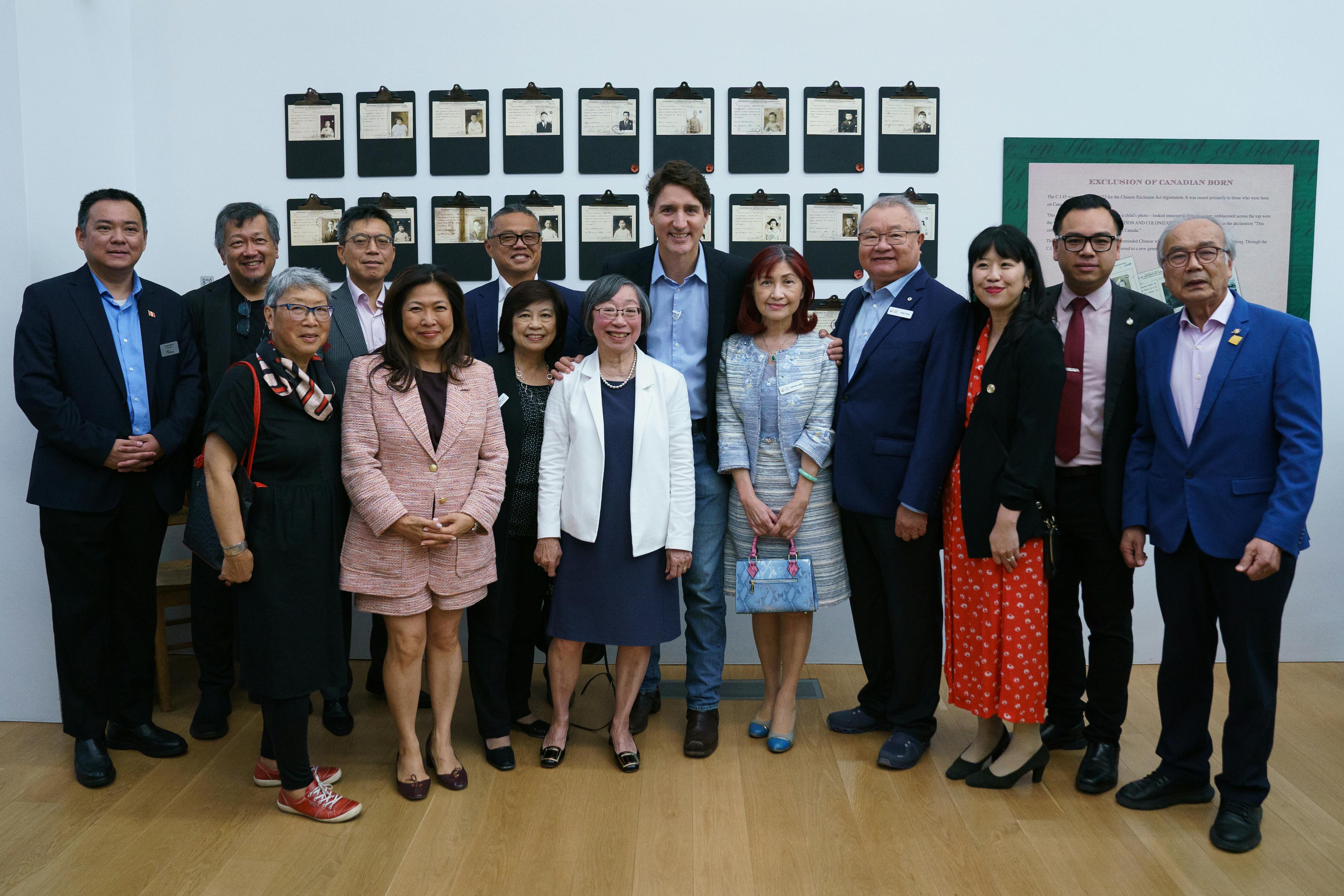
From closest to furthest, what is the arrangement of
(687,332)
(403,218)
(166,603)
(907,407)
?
(907,407) < (687,332) < (166,603) < (403,218)

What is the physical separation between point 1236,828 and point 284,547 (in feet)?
8.80

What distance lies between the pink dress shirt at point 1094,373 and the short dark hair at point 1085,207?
7.4 inches

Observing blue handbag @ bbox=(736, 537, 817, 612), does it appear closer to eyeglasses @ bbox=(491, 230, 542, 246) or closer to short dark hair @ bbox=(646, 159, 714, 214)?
short dark hair @ bbox=(646, 159, 714, 214)

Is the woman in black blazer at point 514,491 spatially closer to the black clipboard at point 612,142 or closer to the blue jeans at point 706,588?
the blue jeans at point 706,588

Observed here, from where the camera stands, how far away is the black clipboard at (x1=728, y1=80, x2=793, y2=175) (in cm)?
380

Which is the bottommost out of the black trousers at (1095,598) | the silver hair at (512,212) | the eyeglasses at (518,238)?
the black trousers at (1095,598)

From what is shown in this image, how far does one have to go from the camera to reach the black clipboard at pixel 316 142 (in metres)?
3.85

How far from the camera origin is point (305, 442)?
254 cm

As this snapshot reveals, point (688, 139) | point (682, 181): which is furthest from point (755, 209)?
point (682, 181)

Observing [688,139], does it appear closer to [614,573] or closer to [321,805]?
[614,573]

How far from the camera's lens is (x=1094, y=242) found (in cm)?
275

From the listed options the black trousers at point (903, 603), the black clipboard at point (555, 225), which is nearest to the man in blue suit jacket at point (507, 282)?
the black clipboard at point (555, 225)

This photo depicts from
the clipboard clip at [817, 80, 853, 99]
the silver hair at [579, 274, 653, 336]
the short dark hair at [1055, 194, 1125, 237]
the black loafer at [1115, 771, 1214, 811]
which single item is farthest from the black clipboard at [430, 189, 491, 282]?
the black loafer at [1115, 771, 1214, 811]

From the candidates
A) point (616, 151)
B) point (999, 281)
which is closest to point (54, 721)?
point (616, 151)
